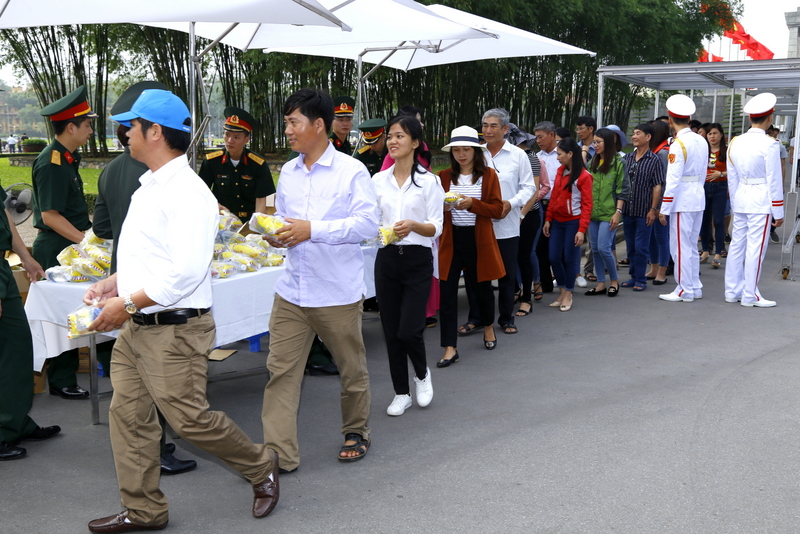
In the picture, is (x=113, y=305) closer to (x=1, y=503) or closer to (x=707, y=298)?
(x=1, y=503)

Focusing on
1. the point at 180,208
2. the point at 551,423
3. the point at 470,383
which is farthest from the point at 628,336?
the point at 180,208

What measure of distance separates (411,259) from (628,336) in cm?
269

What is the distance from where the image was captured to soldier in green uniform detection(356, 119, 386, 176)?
257 inches

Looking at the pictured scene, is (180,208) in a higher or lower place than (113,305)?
higher

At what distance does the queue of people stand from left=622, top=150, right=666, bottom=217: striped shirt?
0.01 m

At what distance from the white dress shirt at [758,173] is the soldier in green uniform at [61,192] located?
18.7 feet

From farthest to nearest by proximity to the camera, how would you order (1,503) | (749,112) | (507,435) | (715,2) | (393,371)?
(715,2), (749,112), (393,371), (507,435), (1,503)

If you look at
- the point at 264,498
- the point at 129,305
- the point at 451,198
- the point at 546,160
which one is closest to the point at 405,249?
the point at 451,198

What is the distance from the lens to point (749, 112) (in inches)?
275

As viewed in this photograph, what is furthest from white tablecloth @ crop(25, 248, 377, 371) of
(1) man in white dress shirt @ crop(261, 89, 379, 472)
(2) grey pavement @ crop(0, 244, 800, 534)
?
(1) man in white dress shirt @ crop(261, 89, 379, 472)

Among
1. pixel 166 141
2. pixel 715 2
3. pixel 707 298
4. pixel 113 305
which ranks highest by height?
pixel 715 2

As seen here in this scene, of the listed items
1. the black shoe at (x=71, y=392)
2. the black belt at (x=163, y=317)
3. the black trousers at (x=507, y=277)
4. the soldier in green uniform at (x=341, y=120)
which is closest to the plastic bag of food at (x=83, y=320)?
the black belt at (x=163, y=317)

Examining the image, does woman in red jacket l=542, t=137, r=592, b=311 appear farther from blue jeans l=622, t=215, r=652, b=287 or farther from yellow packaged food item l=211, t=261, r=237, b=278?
yellow packaged food item l=211, t=261, r=237, b=278

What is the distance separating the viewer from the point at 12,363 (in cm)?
377
